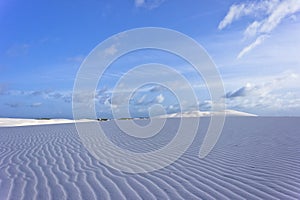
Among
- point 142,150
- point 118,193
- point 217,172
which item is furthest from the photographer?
point 142,150

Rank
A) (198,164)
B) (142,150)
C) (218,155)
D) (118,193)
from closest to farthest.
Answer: (118,193) → (198,164) → (218,155) → (142,150)

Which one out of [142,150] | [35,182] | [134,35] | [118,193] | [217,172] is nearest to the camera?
[118,193]

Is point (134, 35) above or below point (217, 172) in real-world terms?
above

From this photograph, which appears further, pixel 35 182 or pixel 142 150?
pixel 142 150

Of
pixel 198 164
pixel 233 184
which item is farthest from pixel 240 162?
pixel 233 184

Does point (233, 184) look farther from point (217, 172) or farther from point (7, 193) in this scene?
point (7, 193)

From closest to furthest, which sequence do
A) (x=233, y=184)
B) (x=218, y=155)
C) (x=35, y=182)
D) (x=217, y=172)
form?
1. (x=233, y=184)
2. (x=35, y=182)
3. (x=217, y=172)
4. (x=218, y=155)

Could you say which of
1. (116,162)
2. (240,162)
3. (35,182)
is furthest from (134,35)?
(35,182)

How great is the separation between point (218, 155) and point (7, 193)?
4.25 m

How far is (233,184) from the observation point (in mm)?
4105

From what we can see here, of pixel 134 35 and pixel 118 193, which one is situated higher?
pixel 134 35

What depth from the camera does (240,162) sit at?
224 inches

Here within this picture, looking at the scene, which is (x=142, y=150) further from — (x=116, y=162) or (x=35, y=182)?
(x=35, y=182)

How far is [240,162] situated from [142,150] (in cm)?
278
